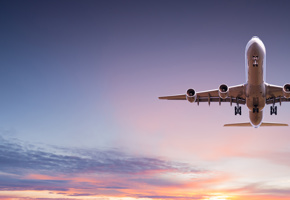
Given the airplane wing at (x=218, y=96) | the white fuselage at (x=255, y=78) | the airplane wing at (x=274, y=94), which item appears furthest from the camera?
the airplane wing at (x=218, y=96)

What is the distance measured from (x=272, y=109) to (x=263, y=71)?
1002 cm

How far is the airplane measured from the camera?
130 feet

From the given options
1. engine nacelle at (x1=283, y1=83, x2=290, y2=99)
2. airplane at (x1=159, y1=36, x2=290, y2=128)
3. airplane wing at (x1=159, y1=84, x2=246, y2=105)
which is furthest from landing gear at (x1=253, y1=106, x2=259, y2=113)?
engine nacelle at (x1=283, y1=83, x2=290, y2=99)

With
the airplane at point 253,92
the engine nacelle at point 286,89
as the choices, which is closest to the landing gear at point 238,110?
the airplane at point 253,92

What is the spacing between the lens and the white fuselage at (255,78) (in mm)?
39375

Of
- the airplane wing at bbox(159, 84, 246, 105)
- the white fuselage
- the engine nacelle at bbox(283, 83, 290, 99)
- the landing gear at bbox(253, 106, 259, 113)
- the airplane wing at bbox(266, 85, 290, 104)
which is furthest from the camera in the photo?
the airplane wing at bbox(159, 84, 246, 105)

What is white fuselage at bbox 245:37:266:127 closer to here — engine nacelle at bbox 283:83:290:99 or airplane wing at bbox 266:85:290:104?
airplane wing at bbox 266:85:290:104

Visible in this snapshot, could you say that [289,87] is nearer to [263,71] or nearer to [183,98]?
[263,71]

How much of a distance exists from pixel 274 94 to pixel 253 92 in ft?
17.1

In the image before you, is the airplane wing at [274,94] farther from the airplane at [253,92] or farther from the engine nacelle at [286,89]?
the engine nacelle at [286,89]

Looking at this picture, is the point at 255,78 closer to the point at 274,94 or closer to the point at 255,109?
the point at 255,109

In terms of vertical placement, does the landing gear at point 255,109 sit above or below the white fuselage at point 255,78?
below

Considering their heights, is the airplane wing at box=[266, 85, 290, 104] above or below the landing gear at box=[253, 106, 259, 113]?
above

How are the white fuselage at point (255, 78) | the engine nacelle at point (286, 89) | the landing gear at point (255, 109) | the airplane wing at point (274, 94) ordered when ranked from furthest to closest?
the landing gear at point (255, 109) → the airplane wing at point (274, 94) → the engine nacelle at point (286, 89) → the white fuselage at point (255, 78)
